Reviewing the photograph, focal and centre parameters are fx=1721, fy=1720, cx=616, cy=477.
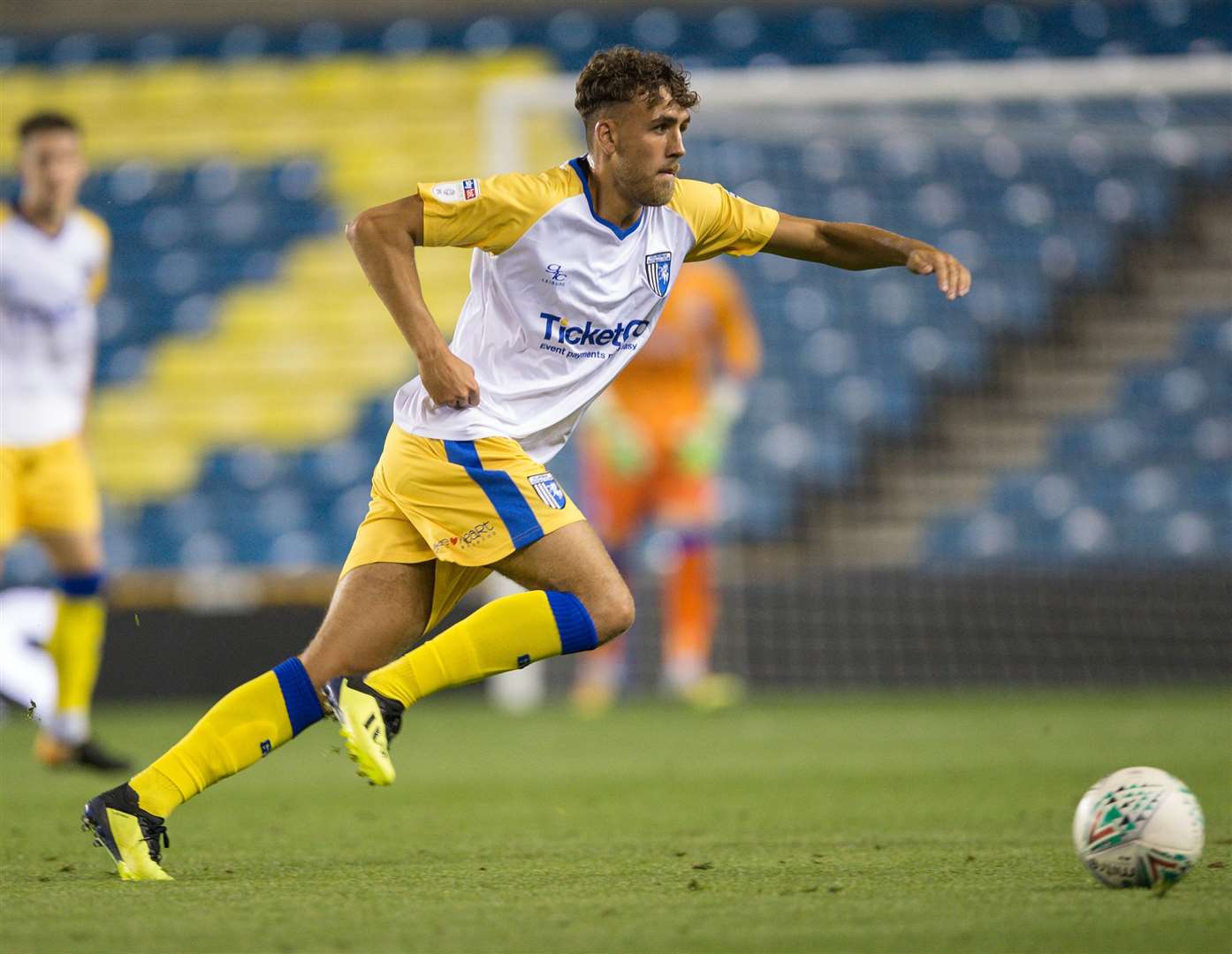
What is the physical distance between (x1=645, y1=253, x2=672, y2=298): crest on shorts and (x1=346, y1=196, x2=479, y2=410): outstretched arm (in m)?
0.57

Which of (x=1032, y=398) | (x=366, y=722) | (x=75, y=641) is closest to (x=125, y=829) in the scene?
(x=366, y=722)

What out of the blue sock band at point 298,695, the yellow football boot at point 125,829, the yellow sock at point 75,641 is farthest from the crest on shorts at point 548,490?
the yellow sock at point 75,641

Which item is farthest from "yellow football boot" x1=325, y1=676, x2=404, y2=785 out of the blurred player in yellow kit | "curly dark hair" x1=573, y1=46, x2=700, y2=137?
the blurred player in yellow kit

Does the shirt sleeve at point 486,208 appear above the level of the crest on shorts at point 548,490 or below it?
above

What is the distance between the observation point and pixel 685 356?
9734 mm

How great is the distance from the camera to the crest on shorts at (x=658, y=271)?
4.23m

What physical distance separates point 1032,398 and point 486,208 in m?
8.60

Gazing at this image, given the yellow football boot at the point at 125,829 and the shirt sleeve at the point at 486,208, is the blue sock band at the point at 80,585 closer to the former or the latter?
the yellow football boot at the point at 125,829

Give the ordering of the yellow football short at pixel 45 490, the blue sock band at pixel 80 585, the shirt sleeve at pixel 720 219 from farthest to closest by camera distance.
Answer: the blue sock band at pixel 80 585, the yellow football short at pixel 45 490, the shirt sleeve at pixel 720 219

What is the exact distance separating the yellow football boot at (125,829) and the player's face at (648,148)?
6.04 ft

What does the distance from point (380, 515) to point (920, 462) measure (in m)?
8.17

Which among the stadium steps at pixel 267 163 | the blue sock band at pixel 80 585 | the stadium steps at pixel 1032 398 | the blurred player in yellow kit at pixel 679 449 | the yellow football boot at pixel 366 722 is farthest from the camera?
the stadium steps at pixel 267 163

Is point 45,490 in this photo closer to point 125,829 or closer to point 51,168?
point 51,168

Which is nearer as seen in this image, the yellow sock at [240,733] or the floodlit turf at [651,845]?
the floodlit turf at [651,845]
